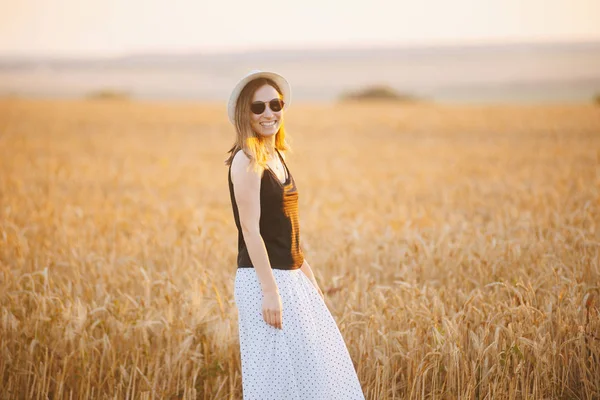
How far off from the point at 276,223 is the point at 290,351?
0.64 meters

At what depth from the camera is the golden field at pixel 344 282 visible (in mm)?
4195

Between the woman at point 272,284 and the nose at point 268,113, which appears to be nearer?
the woman at point 272,284

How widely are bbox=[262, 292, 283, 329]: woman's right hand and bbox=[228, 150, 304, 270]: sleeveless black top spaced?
7.8 inches

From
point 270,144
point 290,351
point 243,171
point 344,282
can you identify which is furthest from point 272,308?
point 344,282

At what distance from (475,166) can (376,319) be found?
34.4ft

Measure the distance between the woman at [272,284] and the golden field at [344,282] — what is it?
95 cm

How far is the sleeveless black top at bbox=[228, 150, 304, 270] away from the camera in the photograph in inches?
127

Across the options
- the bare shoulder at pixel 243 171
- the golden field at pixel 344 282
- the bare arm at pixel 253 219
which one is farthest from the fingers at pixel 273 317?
the golden field at pixel 344 282

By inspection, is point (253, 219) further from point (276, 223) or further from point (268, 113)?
point (268, 113)

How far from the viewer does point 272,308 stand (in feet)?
10.2

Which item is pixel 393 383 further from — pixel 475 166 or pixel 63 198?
pixel 475 166

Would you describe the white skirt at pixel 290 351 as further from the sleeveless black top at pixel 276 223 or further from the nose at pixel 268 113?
the nose at pixel 268 113

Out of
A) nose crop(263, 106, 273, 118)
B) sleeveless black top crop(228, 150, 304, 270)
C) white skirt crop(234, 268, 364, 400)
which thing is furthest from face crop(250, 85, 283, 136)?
white skirt crop(234, 268, 364, 400)

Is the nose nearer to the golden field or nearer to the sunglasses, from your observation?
the sunglasses
